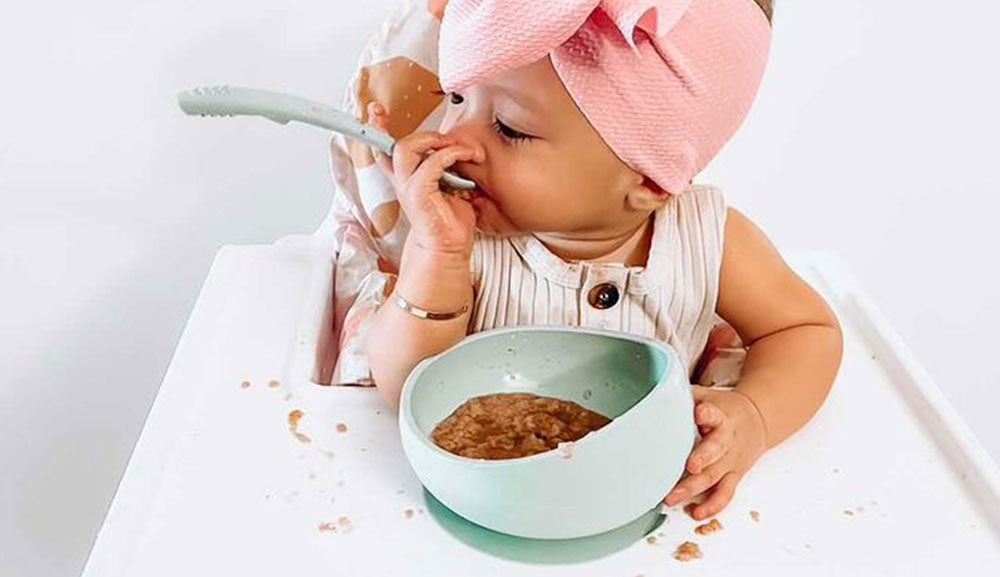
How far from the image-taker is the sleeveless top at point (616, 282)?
0.79m

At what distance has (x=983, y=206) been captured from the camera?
4.42 ft

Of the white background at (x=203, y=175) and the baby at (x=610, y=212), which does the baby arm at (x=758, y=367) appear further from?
the white background at (x=203, y=175)

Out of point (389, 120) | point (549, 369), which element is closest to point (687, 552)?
point (549, 369)

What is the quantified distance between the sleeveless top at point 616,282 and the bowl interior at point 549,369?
43mm

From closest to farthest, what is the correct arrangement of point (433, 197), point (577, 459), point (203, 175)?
point (577, 459), point (433, 197), point (203, 175)

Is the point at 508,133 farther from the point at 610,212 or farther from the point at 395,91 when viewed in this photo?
the point at 395,91

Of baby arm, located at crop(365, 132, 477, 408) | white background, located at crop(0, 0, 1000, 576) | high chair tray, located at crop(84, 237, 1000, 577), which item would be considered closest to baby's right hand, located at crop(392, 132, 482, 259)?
baby arm, located at crop(365, 132, 477, 408)

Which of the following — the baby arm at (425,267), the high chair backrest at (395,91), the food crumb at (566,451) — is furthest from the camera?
the high chair backrest at (395,91)

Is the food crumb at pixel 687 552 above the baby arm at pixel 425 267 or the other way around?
the other way around

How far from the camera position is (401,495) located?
0.72 meters

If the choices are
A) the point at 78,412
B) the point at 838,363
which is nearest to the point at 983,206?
the point at 838,363

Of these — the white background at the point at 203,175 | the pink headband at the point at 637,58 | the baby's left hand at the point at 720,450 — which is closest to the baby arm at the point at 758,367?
the baby's left hand at the point at 720,450

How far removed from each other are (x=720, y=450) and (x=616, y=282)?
0.13 m

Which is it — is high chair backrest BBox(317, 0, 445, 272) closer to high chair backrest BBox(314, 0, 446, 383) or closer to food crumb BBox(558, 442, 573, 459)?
high chair backrest BBox(314, 0, 446, 383)
